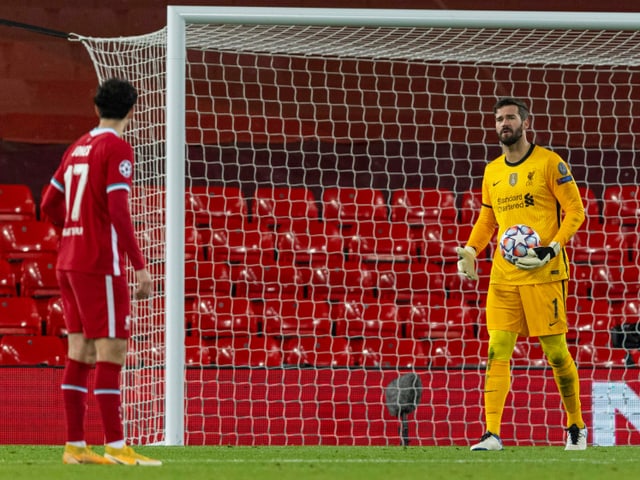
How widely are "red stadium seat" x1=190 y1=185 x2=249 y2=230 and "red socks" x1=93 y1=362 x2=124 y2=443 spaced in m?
5.18

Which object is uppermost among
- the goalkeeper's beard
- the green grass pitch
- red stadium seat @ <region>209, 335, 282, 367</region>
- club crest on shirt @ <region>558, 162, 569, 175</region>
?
the goalkeeper's beard

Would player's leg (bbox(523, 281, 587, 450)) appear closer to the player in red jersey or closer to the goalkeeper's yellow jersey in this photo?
Result: the goalkeeper's yellow jersey

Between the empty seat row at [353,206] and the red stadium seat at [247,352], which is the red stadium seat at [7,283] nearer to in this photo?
the empty seat row at [353,206]

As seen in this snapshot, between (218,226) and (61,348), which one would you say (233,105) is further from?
(61,348)

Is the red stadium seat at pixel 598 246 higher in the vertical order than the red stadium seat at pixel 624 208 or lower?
lower

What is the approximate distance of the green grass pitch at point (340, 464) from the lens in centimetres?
470

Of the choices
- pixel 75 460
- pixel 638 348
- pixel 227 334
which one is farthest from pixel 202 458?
pixel 638 348

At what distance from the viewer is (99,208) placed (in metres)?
4.98

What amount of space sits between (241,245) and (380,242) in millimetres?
1174

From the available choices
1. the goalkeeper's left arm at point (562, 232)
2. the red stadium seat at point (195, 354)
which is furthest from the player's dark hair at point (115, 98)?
the red stadium seat at point (195, 354)

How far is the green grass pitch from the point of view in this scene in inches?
185

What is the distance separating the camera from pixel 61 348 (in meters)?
9.09

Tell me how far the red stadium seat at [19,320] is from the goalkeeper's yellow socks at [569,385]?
462cm

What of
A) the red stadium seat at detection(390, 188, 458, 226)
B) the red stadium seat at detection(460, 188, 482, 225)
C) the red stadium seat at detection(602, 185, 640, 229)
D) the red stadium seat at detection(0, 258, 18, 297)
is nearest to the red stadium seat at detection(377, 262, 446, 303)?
the red stadium seat at detection(390, 188, 458, 226)
